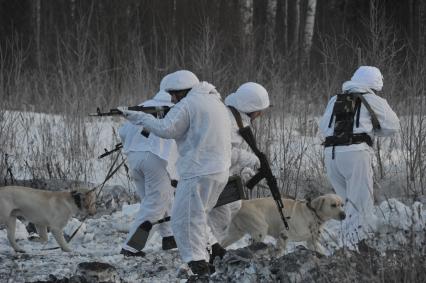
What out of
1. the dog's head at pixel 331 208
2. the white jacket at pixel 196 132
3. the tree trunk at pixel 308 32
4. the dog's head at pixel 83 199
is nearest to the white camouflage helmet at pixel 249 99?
the white jacket at pixel 196 132

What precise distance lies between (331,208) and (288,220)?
1.54ft

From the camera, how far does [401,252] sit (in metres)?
5.99

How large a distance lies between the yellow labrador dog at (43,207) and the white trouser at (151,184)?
95cm

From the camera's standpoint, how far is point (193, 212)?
302 inches

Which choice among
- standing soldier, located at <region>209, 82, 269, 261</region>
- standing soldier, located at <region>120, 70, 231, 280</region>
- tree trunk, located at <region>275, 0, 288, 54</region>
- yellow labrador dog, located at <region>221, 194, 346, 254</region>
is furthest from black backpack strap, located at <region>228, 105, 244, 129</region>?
tree trunk, located at <region>275, 0, 288, 54</region>

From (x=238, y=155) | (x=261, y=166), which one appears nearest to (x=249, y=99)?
(x=238, y=155)

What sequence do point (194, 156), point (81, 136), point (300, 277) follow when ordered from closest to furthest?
point (300, 277) < point (194, 156) < point (81, 136)

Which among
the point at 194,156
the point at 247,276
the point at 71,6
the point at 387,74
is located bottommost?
the point at 247,276

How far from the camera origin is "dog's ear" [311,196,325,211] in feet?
31.0

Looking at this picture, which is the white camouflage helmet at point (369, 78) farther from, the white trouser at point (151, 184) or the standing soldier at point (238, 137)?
→ the white trouser at point (151, 184)

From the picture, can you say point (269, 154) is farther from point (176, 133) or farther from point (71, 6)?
point (71, 6)

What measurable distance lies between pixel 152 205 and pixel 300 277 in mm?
2982

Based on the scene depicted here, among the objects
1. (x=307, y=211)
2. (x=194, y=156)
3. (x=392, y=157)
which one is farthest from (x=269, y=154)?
(x=194, y=156)

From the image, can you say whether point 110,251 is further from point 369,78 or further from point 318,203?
point 369,78
